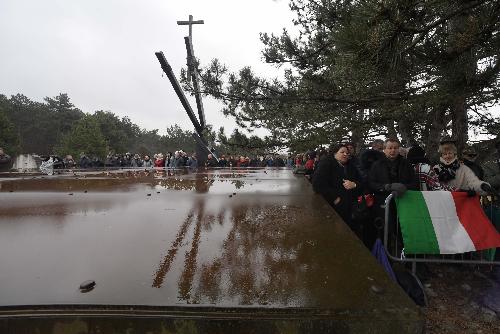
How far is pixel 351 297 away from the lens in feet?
4.91

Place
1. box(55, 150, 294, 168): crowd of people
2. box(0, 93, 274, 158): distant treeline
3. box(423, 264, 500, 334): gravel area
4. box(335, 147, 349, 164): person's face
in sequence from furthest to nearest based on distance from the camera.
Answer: box(0, 93, 274, 158): distant treeline, box(55, 150, 294, 168): crowd of people, box(335, 147, 349, 164): person's face, box(423, 264, 500, 334): gravel area

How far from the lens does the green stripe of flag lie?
3330 mm

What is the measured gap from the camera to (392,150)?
13.0 feet

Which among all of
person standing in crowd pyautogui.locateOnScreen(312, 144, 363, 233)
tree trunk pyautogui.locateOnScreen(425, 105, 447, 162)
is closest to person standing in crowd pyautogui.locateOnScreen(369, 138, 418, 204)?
person standing in crowd pyautogui.locateOnScreen(312, 144, 363, 233)

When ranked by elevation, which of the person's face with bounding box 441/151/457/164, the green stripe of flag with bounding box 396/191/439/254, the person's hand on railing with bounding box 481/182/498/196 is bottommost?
the green stripe of flag with bounding box 396/191/439/254

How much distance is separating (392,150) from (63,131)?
6483 cm

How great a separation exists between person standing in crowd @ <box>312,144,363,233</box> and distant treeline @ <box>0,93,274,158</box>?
43272 mm

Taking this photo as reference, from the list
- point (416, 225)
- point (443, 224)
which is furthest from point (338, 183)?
point (443, 224)

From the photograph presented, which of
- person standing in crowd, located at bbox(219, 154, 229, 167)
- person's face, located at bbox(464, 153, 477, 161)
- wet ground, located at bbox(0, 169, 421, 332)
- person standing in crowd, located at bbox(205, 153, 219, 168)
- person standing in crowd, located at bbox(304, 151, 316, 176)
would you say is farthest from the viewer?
person standing in crowd, located at bbox(219, 154, 229, 167)

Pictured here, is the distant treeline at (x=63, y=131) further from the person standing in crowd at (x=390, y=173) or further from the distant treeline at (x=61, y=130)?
the person standing in crowd at (x=390, y=173)

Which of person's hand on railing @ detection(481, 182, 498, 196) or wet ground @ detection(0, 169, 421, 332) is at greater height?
person's hand on railing @ detection(481, 182, 498, 196)

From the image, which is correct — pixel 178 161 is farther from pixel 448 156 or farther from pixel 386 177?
pixel 448 156

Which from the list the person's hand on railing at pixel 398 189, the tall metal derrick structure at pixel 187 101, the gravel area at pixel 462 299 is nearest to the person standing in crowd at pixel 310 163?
the tall metal derrick structure at pixel 187 101

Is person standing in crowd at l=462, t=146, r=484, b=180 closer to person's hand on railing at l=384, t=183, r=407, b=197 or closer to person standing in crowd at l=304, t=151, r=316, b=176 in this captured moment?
person's hand on railing at l=384, t=183, r=407, b=197
